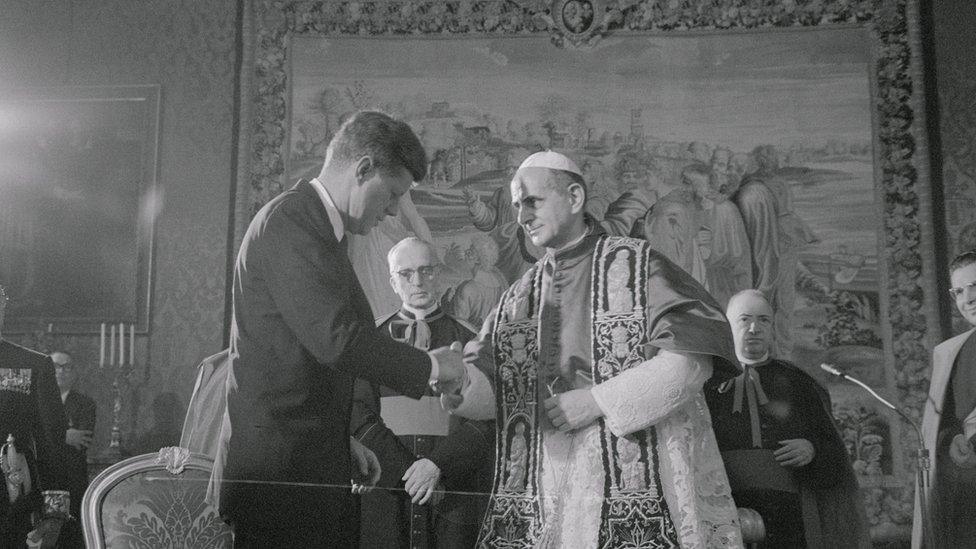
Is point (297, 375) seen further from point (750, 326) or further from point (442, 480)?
point (750, 326)

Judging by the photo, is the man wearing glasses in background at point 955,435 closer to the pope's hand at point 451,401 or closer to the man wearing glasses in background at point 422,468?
the man wearing glasses in background at point 422,468

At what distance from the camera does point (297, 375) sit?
7.32 ft

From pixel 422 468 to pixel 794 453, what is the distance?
1.43 meters

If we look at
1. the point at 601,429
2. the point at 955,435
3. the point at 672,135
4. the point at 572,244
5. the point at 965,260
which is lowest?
the point at 955,435

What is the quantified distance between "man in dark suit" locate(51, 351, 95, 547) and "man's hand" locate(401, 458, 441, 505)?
2617 millimetres

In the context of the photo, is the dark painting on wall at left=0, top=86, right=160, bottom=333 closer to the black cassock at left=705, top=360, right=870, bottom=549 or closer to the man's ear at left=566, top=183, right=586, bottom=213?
the black cassock at left=705, top=360, right=870, bottom=549

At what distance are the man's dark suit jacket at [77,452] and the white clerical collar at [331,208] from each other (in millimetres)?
3388

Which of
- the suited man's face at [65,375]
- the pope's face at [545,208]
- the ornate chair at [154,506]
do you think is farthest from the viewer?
the suited man's face at [65,375]

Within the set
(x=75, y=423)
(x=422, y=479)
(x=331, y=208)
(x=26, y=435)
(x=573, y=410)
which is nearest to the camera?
(x=331, y=208)

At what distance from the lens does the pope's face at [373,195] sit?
2416mm

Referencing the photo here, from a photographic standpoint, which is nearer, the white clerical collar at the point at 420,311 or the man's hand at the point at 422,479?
the man's hand at the point at 422,479

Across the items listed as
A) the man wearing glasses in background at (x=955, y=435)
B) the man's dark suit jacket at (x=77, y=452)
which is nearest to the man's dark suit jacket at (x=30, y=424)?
the man's dark suit jacket at (x=77, y=452)

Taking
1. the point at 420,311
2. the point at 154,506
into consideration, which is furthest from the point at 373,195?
the point at 420,311

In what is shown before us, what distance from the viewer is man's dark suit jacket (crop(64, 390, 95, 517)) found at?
5.25 meters
